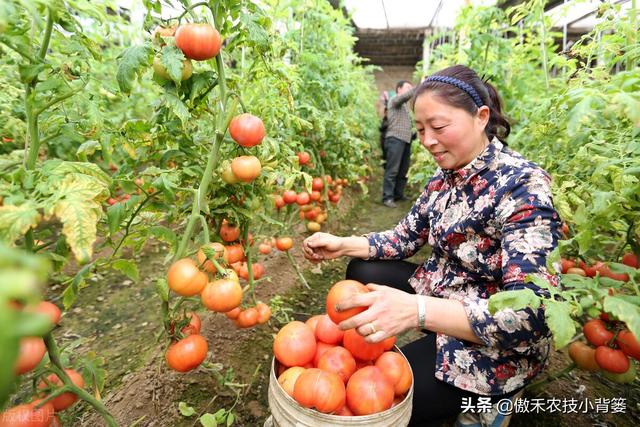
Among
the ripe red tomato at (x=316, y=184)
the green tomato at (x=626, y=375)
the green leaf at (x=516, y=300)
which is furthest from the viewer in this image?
the ripe red tomato at (x=316, y=184)

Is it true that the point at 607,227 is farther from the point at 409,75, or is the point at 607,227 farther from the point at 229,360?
the point at 409,75

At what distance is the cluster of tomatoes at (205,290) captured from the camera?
3.45 feet

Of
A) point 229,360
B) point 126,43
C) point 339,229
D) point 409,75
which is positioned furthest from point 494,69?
point 409,75

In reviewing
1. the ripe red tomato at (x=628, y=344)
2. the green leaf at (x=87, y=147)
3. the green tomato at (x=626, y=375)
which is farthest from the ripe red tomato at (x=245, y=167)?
the green tomato at (x=626, y=375)

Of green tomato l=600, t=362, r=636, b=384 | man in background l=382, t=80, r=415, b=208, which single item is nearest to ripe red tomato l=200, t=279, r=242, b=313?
green tomato l=600, t=362, r=636, b=384

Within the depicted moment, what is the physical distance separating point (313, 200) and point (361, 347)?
1887 millimetres

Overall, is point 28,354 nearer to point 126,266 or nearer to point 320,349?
point 126,266

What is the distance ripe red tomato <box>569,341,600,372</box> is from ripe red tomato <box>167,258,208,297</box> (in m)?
1.41

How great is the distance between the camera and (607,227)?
1.12 metres

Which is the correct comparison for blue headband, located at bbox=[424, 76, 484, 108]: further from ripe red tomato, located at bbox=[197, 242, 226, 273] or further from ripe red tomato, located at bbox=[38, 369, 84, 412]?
ripe red tomato, located at bbox=[38, 369, 84, 412]

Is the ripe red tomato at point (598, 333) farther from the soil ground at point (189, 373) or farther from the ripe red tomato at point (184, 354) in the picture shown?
the ripe red tomato at point (184, 354)

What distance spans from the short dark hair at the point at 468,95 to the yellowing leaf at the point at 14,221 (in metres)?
1.33

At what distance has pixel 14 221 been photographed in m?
0.71

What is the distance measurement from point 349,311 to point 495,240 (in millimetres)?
669
